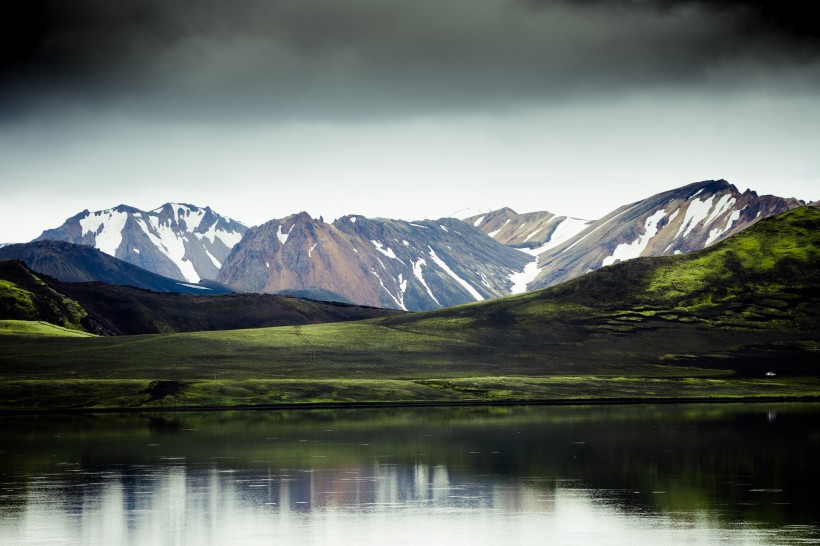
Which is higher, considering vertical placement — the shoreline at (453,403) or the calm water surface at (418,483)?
the shoreline at (453,403)

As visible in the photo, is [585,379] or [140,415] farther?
[585,379]

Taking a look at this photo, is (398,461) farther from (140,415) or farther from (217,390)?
(217,390)

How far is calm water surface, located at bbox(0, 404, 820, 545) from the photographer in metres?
53.0

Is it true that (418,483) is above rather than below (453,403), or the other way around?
below

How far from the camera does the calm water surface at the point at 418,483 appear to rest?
53000 mm

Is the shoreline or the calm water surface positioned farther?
the shoreline

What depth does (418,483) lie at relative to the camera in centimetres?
7069

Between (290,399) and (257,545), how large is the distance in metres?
120

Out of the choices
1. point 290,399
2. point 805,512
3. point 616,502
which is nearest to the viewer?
point 805,512

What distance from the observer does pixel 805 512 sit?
2186 inches

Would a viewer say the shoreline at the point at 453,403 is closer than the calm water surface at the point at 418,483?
No

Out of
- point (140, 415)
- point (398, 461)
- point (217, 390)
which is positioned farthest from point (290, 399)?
Answer: point (398, 461)

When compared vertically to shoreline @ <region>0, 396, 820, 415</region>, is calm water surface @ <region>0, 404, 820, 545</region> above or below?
below

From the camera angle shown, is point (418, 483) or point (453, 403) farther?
point (453, 403)
